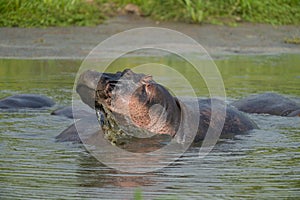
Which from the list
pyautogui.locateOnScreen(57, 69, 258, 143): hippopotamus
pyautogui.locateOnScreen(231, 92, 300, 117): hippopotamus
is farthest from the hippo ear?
pyautogui.locateOnScreen(231, 92, 300, 117): hippopotamus

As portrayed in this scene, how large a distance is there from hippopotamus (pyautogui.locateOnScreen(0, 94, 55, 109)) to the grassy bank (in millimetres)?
5053

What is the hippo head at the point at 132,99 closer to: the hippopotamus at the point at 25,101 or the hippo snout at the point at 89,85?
the hippo snout at the point at 89,85

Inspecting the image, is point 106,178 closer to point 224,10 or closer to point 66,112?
point 66,112

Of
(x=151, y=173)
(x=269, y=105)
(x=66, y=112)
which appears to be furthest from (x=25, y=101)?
(x=151, y=173)

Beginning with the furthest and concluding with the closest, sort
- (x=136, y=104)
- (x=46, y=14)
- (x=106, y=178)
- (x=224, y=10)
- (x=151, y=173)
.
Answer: (x=224, y=10) < (x=46, y=14) < (x=136, y=104) < (x=151, y=173) < (x=106, y=178)

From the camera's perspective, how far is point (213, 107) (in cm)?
727

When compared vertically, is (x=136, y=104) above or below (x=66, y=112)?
above

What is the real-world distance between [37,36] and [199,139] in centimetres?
723

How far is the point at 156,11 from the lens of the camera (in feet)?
48.7

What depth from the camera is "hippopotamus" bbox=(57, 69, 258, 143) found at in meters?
6.12

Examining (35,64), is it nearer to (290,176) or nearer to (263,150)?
(263,150)

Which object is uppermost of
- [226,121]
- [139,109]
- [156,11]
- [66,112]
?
[139,109]

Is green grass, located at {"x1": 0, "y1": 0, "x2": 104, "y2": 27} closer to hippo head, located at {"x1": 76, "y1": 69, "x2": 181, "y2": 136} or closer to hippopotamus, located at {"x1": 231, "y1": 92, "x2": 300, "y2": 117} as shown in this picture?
hippopotamus, located at {"x1": 231, "y1": 92, "x2": 300, "y2": 117}

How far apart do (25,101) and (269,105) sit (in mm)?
2293
